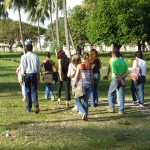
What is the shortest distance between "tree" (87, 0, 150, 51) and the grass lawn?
31.7 m

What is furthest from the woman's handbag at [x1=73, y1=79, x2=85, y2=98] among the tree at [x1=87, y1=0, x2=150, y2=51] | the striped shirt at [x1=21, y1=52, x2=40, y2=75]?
the tree at [x1=87, y1=0, x2=150, y2=51]

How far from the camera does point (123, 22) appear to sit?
42.6 meters

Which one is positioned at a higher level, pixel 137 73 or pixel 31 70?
pixel 31 70

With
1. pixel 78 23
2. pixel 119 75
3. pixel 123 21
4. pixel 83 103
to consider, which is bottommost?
pixel 83 103

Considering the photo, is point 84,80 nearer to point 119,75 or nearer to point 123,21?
point 119,75

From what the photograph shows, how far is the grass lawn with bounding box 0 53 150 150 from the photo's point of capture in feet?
24.5

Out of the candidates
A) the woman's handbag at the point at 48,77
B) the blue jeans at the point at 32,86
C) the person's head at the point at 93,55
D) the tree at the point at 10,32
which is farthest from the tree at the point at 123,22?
the tree at the point at 10,32

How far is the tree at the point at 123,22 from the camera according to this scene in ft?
141

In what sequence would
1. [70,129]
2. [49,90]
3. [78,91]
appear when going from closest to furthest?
1. [70,129]
2. [78,91]
3. [49,90]

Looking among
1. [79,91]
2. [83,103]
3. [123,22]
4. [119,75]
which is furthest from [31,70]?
[123,22]

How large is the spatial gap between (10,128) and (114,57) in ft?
11.3

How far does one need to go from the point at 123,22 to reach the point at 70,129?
3486 centimetres

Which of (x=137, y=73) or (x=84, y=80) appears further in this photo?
(x=137, y=73)

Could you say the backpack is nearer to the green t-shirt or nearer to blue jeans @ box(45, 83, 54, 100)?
the green t-shirt
